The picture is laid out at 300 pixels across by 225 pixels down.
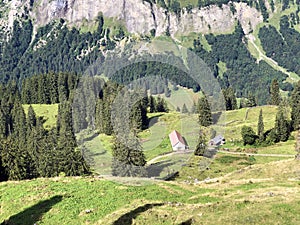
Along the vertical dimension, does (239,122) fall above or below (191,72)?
below

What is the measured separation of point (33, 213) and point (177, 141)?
1800cm

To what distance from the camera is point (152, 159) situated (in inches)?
2093

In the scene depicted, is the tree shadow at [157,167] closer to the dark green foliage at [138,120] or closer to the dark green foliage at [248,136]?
the dark green foliage at [138,120]

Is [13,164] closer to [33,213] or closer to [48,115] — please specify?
[33,213]

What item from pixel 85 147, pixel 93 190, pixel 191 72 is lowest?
pixel 93 190

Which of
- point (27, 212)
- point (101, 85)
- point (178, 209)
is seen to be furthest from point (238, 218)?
point (101, 85)

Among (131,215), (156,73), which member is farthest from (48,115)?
(131,215)

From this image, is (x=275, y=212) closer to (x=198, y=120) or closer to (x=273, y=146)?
(x=198, y=120)

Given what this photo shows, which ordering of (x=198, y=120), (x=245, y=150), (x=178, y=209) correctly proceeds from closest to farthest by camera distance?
(x=178, y=209), (x=198, y=120), (x=245, y=150)

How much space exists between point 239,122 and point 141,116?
132 m

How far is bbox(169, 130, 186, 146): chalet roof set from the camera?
1909 inches

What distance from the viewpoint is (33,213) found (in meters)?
51.0

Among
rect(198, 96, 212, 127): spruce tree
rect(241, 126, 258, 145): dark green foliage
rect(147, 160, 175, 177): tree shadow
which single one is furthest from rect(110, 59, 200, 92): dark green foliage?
rect(241, 126, 258, 145): dark green foliage

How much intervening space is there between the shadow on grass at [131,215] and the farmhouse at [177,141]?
6416 mm
